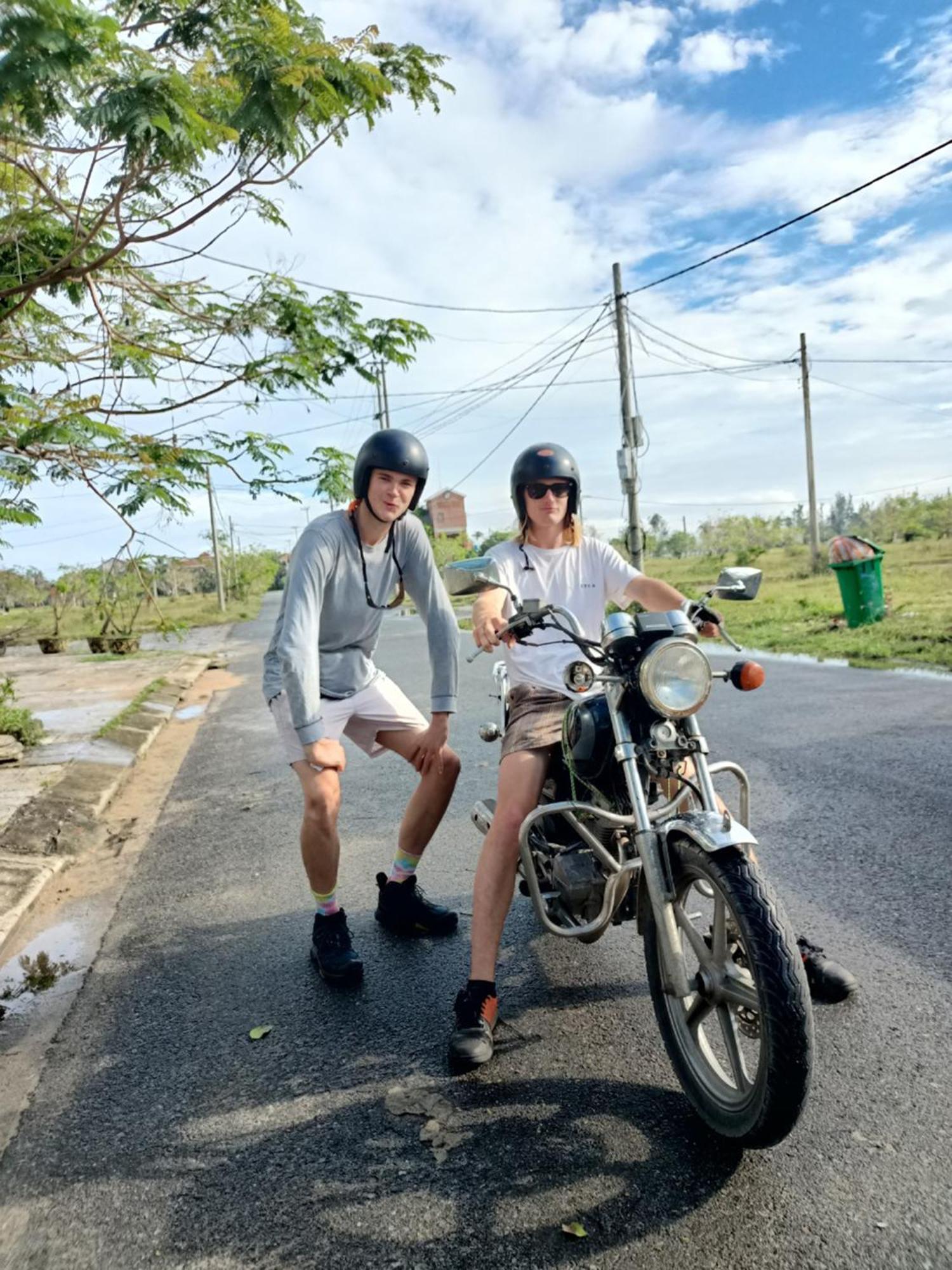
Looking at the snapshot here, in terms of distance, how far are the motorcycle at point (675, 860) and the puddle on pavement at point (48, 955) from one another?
1.95 meters

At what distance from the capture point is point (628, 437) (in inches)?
737

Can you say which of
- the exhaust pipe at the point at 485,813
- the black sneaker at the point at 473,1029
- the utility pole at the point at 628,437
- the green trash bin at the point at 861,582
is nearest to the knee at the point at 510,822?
the exhaust pipe at the point at 485,813

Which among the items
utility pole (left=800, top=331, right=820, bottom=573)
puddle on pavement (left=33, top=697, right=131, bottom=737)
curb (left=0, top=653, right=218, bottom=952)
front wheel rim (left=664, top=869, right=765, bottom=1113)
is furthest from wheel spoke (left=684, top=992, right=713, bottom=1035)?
utility pole (left=800, top=331, right=820, bottom=573)

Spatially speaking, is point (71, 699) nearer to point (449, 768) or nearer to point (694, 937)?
point (449, 768)

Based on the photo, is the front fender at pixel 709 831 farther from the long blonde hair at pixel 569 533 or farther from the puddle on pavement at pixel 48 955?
the puddle on pavement at pixel 48 955

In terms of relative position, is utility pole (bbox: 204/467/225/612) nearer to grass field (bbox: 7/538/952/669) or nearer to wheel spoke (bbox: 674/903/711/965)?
grass field (bbox: 7/538/952/669)

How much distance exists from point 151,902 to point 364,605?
1947 mm

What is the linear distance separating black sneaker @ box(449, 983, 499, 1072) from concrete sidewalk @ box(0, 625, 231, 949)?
89.1 inches

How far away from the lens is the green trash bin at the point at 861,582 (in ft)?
42.0

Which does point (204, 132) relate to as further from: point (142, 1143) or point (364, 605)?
point (142, 1143)

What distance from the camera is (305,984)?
125 inches

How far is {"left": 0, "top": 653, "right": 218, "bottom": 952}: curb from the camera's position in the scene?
173 inches

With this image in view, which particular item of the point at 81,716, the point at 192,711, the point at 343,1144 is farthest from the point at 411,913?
the point at 192,711

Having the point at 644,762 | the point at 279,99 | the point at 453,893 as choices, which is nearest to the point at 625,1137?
the point at 644,762
